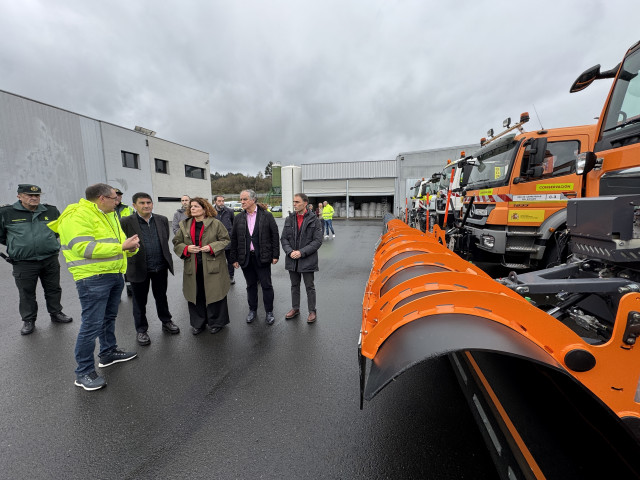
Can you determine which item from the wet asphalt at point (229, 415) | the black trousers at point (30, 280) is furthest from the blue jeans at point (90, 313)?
the black trousers at point (30, 280)

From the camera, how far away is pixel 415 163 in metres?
27.0

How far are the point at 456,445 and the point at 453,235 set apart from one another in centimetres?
469

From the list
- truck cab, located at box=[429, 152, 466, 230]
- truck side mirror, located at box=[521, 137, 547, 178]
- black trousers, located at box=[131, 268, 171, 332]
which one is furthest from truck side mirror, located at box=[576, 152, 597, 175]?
black trousers, located at box=[131, 268, 171, 332]

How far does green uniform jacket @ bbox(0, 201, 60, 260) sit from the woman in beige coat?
1969 millimetres

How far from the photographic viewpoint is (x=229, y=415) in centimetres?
240

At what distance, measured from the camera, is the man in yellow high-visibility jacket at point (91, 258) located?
266cm

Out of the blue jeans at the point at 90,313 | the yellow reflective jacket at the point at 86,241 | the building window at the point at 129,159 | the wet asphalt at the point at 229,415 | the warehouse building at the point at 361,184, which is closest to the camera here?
the wet asphalt at the point at 229,415

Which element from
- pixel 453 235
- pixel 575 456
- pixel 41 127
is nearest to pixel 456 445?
pixel 575 456

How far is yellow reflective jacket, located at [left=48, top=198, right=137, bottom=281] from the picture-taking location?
264 cm

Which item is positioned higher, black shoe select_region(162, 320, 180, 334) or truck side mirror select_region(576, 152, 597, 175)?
Result: truck side mirror select_region(576, 152, 597, 175)

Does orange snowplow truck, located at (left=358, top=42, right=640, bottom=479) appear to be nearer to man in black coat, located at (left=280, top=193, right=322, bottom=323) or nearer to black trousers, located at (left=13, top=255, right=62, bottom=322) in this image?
man in black coat, located at (left=280, top=193, right=322, bottom=323)

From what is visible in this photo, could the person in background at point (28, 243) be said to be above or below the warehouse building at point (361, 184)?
below

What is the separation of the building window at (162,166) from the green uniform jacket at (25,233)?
21.1 meters

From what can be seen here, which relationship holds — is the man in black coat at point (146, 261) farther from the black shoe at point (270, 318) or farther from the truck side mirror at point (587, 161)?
the truck side mirror at point (587, 161)
